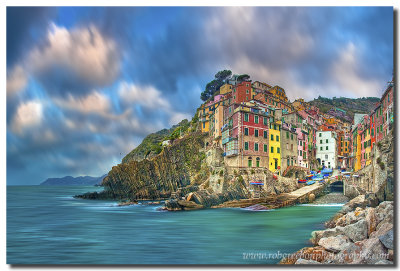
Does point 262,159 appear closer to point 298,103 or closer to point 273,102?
point 273,102

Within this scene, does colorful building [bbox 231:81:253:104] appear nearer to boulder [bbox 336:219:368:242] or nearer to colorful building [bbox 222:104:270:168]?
colorful building [bbox 222:104:270:168]

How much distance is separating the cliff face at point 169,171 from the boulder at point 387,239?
94.7 ft

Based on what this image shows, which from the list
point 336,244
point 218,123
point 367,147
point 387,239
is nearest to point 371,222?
point 336,244

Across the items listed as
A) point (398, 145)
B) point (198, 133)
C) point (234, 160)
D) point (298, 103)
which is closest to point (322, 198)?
point (234, 160)

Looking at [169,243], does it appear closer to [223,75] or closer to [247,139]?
[247,139]

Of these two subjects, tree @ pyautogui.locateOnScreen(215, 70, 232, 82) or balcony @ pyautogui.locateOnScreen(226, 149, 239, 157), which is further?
tree @ pyautogui.locateOnScreen(215, 70, 232, 82)

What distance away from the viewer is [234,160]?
32375 mm

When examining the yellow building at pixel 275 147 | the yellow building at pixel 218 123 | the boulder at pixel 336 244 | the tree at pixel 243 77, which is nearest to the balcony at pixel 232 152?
the yellow building at pixel 218 123

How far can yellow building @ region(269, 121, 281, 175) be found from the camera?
34031 millimetres

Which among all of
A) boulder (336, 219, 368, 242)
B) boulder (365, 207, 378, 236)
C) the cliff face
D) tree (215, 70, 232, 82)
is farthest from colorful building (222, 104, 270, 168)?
tree (215, 70, 232, 82)

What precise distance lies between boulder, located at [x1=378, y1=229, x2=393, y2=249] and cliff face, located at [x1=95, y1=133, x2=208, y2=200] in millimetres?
28880

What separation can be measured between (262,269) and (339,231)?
4.40 m

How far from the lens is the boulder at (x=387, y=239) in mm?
8016

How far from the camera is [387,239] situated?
8102mm
